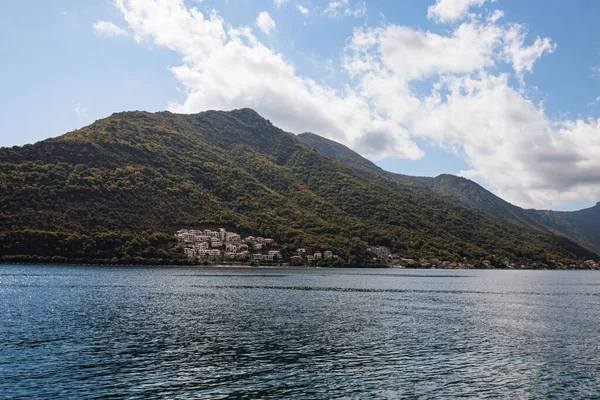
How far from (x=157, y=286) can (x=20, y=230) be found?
84.5 m

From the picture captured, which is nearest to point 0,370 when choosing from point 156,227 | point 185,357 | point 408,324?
point 185,357

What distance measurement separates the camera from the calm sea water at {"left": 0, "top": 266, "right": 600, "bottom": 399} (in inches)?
1127

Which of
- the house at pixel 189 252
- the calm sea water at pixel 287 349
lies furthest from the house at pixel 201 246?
the calm sea water at pixel 287 349

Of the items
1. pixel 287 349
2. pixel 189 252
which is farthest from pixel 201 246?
pixel 287 349

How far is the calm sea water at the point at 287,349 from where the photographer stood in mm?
28625

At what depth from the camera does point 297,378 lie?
1209 inches

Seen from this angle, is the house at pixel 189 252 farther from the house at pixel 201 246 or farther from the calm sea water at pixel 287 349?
the calm sea water at pixel 287 349

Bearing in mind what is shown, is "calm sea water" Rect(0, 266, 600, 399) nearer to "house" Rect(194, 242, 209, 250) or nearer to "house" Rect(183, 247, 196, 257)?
"house" Rect(183, 247, 196, 257)

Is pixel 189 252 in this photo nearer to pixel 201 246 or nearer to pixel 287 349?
pixel 201 246

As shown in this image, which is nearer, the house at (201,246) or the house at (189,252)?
the house at (189,252)

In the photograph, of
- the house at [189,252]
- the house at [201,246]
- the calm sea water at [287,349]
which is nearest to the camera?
the calm sea water at [287,349]

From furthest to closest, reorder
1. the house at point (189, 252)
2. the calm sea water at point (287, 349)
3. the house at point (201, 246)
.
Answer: the house at point (201, 246) < the house at point (189, 252) < the calm sea water at point (287, 349)

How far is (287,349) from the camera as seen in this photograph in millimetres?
39531

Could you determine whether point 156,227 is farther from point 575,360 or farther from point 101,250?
point 575,360
